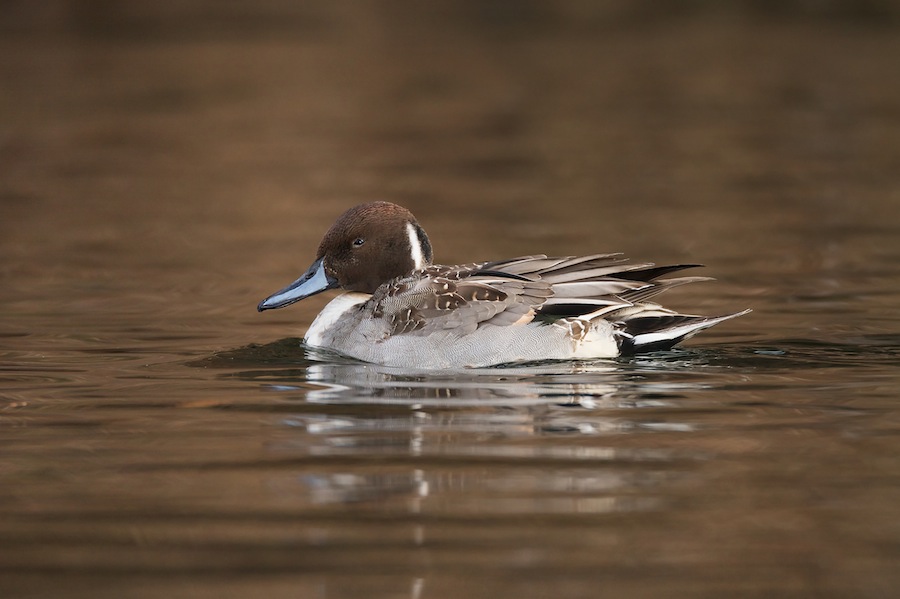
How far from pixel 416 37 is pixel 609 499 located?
80.3 ft

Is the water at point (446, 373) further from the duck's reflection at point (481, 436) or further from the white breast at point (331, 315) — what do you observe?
the white breast at point (331, 315)

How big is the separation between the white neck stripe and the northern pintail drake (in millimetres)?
314

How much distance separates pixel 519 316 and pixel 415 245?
1.04 m

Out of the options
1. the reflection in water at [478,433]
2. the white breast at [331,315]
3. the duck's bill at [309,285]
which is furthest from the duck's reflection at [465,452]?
the duck's bill at [309,285]

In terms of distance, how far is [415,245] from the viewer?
26.7 feet

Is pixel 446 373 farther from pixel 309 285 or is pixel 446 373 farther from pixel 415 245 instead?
pixel 309 285

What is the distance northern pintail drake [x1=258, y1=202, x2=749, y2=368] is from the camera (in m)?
7.32

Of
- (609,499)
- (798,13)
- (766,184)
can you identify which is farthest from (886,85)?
(609,499)

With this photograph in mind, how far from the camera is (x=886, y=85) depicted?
816 inches

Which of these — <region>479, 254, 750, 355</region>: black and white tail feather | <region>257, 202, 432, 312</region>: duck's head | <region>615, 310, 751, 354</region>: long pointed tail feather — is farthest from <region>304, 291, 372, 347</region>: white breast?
<region>615, 310, 751, 354</region>: long pointed tail feather

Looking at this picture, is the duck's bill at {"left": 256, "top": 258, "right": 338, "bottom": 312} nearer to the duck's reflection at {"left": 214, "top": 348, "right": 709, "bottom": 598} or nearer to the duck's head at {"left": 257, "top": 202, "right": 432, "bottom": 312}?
the duck's head at {"left": 257, "top": 202, "right": 432, "bottom": 312}

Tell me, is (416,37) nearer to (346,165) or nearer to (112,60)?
(112,60)

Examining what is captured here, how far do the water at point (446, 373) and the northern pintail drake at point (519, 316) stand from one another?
0.55 feet

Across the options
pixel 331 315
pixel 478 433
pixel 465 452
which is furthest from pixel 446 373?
pixel 465 452
